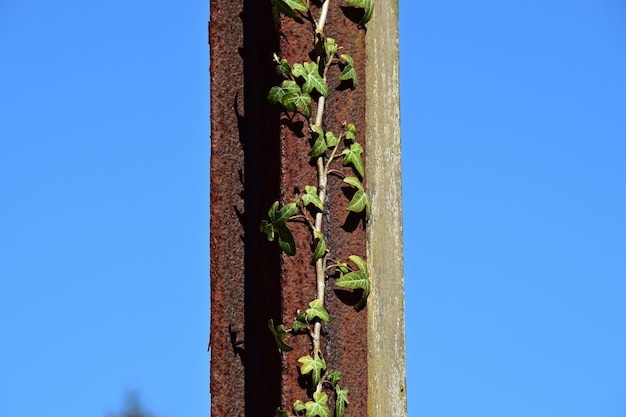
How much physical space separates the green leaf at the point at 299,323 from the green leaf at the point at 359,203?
0.25 meters

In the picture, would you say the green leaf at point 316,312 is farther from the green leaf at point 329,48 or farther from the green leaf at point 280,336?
the green leaf at point 329,48

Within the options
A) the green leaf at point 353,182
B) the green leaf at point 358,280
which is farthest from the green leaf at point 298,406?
the green leaf at point 353,182

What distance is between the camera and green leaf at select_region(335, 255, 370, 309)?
185cm

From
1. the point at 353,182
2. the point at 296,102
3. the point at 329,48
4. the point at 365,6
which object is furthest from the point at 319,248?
the point at 365,6

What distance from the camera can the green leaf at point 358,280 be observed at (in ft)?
6.08

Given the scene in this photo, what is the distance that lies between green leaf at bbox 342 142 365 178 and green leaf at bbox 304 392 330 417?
453 mm

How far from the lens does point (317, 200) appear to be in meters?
1.84

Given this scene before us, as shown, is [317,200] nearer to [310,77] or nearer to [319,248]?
[319,248]

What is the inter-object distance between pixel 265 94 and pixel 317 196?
0.78 feet

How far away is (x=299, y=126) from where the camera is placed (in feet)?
6.14

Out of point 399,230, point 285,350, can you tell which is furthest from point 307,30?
point 285,350

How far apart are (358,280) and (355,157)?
0.82 ft

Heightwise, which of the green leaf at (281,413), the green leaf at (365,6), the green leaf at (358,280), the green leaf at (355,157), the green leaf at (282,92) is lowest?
the green leaf at (281,413)

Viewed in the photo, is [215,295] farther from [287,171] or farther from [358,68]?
[358,68]
